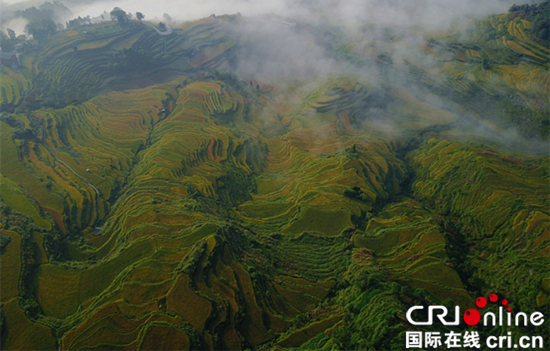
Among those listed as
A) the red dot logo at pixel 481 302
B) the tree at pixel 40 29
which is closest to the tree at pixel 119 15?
the tree at pixel 40 29

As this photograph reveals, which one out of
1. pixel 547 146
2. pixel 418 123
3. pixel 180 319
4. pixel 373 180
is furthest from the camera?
pixel 418 123

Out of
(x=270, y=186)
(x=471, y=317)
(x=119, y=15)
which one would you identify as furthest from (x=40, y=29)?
(x=471, y=317)

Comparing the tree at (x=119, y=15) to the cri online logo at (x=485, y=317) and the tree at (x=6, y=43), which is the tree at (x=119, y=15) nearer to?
the tree at (x=6, y=43)

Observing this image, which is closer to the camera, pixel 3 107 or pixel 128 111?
pixel 3 107

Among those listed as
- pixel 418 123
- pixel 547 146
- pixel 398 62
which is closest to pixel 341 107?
pixel 418 123

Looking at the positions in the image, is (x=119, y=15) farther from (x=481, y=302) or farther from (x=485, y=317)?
(x=485, y=317)

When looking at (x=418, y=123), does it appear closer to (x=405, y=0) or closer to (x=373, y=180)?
(x=373, y=180)
